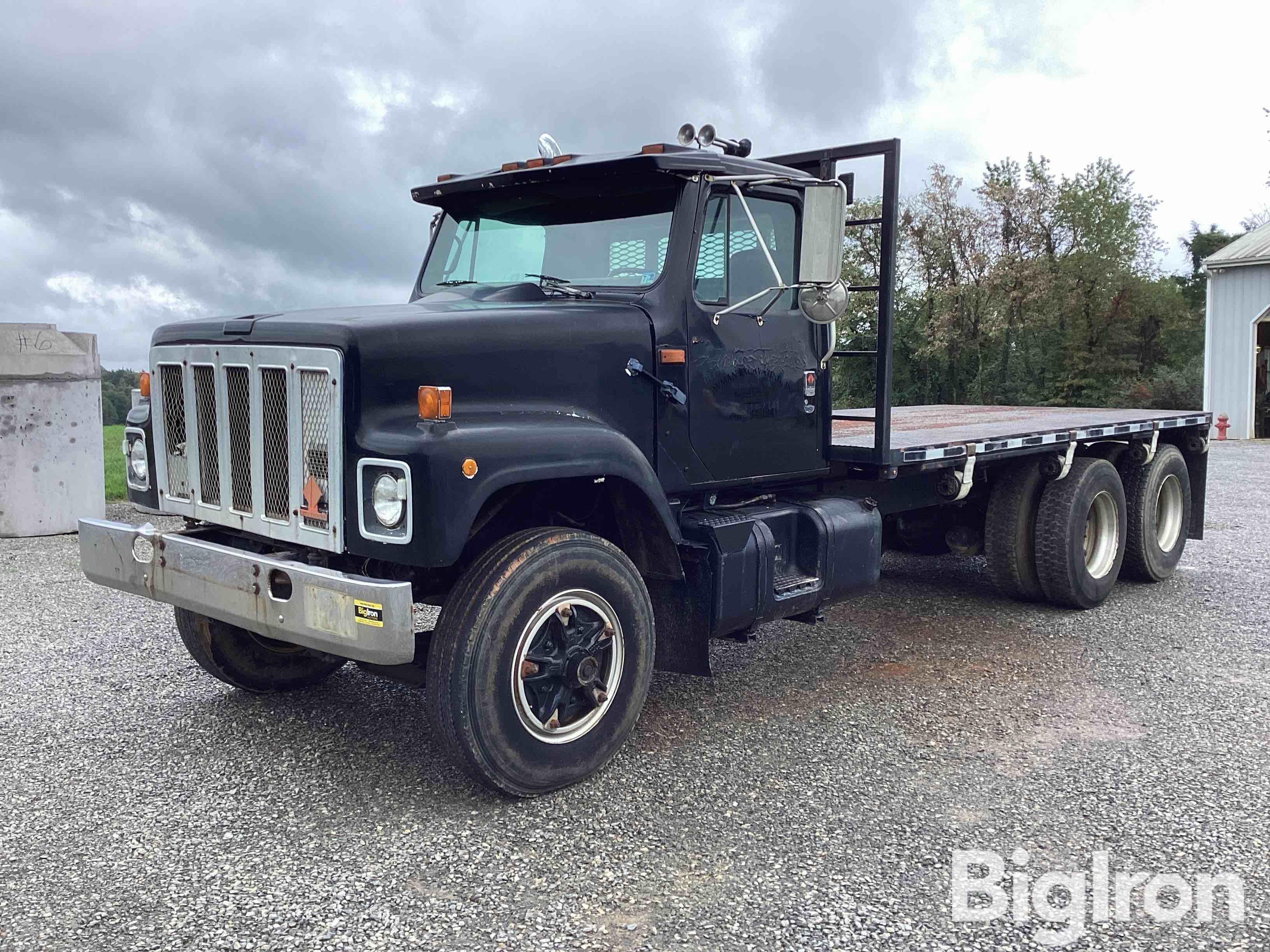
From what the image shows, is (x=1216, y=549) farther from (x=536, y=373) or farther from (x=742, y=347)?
(x=536, y=373)

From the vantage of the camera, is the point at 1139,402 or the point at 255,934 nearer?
the point at 255,934

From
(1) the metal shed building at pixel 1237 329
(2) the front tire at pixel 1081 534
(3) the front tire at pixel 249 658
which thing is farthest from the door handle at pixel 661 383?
(1) the metal shed building at pixel 1237 329

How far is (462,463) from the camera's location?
370 cm

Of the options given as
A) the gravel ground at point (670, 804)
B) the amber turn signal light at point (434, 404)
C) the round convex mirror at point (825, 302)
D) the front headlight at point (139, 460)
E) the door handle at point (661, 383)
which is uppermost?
the round convex mirror at point (825, 302)

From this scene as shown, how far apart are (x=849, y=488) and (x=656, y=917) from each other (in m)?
3.35

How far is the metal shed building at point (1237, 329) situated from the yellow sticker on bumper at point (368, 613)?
25837 millimetres

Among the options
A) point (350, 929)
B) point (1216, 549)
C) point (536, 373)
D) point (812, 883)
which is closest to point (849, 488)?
point (536, 373)

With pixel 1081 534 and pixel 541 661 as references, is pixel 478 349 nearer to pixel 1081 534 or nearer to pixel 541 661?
pixel 541 661

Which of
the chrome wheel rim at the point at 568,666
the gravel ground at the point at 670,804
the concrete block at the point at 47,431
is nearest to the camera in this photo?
the gravel ground at the point at 670,804

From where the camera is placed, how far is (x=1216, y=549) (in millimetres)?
9906

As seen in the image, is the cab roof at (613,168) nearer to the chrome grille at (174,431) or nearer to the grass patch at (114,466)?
the chrome grille at (174,431)

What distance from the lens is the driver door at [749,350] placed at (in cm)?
489

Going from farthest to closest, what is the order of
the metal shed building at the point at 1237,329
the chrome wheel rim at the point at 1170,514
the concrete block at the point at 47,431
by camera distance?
the metal shed building at the point at 1237,329 → the concrete block at the point at 47,431 → the chrome wheel rim at the point at 1170,514

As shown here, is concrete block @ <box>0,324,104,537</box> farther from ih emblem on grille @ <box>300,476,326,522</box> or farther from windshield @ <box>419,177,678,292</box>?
ih emblem on grille @ <box>300,476,326,522</box>
